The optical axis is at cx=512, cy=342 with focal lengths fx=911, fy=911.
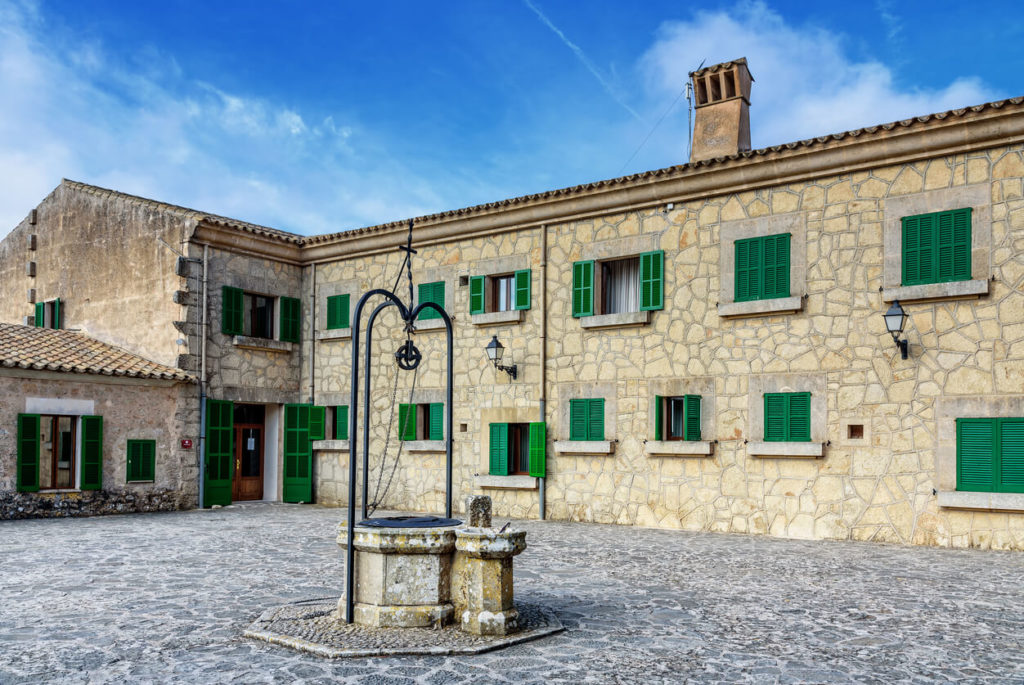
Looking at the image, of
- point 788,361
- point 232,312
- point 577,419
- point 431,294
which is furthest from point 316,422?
point 788,361

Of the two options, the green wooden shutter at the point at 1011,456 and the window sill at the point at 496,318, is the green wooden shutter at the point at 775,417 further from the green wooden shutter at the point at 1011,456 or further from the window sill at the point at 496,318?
the window sill at the point at 496,318

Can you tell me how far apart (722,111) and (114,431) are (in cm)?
1280

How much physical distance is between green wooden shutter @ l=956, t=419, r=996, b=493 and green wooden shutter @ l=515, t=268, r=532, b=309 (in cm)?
738

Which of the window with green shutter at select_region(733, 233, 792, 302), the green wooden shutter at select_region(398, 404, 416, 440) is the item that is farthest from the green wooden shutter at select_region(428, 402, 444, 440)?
the window with green shutter at select_region(733, 233, 792, 302)

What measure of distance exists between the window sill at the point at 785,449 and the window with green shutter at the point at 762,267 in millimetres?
2228

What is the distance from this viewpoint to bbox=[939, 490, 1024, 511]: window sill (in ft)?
38.2

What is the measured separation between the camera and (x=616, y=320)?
1533 centimetres

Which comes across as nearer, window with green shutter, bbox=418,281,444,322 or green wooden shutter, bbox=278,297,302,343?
window with green shutter, bbox=418,281,444,322

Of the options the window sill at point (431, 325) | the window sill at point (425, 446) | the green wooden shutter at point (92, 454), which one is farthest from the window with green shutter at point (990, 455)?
the green wooden shutter at point (92, 454)

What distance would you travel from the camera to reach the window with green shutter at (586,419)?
50.7 feet

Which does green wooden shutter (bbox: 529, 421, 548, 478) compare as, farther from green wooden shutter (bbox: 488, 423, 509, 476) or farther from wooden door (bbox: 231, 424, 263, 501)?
wooden door (bbox: 231, 424, 263, 501)

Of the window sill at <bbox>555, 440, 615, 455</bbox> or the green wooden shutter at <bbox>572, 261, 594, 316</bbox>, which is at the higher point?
the green wooden shutter at <bbox>572, 261, 594, 316</bbox>

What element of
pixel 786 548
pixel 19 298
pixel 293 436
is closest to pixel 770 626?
pixel 786 548

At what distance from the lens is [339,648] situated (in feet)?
20.0
